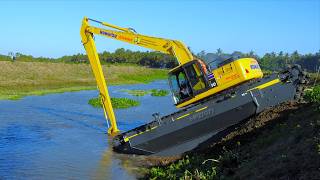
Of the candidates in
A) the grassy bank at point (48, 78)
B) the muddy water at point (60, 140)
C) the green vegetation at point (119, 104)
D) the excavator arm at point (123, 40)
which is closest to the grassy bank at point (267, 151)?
the muddy water at point (60, 140)

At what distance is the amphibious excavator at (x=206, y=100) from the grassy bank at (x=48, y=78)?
96.4 feet

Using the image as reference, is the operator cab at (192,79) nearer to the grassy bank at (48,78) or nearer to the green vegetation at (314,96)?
the green vegetation at (314,96)

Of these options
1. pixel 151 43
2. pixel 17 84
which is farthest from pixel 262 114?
pixel 17 84

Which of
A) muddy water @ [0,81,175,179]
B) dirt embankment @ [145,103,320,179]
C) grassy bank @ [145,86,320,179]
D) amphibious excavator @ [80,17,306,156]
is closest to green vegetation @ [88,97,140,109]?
muddy water @ [0,81,175,179]

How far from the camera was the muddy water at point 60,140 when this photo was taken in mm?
17972

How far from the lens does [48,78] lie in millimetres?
70438

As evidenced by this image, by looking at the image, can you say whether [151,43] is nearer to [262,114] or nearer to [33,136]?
[262,114]

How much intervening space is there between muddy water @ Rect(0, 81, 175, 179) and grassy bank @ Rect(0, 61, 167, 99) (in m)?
11.3

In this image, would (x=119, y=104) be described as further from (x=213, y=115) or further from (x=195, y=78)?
(x=213, y=115)

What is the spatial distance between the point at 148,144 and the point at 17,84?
140 ft

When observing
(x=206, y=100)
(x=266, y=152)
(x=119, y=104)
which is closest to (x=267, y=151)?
(x=266, y=152)

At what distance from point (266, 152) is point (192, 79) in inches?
293

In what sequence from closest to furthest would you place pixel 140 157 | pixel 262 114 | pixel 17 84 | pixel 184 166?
pixel 184 166
pixel 262 114
pixel 140 157
pixel 17 84

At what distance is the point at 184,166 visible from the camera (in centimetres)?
1602
